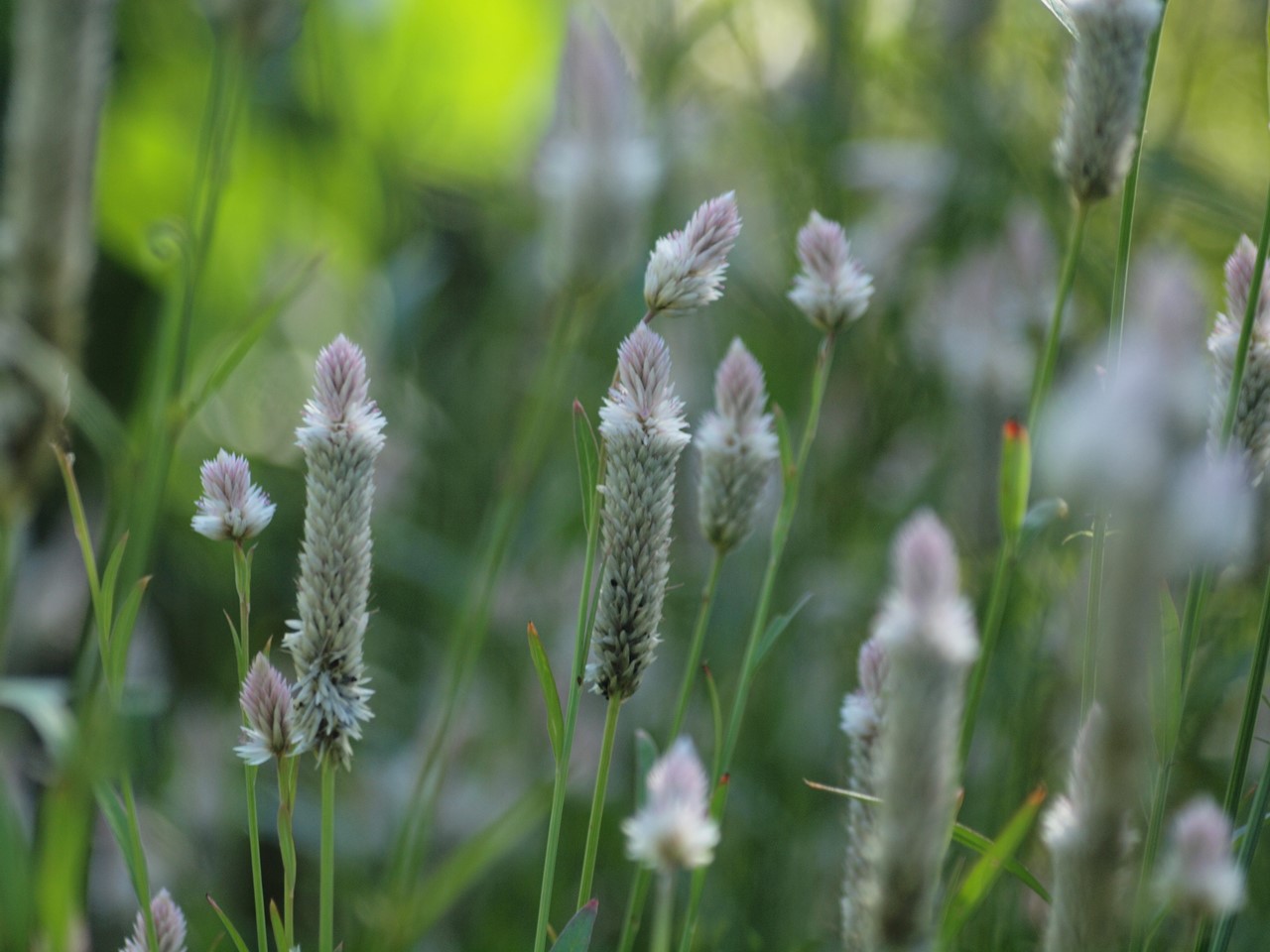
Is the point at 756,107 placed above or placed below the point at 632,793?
above

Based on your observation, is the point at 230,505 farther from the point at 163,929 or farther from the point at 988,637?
the point at 988,637

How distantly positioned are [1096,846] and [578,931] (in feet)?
0.62

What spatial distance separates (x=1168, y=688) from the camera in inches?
18.6

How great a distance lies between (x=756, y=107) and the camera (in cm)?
144

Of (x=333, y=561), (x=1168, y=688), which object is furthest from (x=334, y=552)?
(x=1168, y=688)

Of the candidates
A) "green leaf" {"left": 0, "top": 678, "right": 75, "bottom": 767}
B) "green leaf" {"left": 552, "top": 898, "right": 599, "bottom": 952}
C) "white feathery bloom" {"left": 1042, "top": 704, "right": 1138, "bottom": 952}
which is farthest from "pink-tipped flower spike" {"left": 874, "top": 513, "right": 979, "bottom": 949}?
"green leaf" {"left": 0, "top": 678, "right": 75, "bottom": 767}

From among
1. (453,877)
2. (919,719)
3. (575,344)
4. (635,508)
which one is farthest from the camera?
(575,344)

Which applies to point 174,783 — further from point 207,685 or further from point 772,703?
point 772,703

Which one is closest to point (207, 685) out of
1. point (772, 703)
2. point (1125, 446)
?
point (772, 703)

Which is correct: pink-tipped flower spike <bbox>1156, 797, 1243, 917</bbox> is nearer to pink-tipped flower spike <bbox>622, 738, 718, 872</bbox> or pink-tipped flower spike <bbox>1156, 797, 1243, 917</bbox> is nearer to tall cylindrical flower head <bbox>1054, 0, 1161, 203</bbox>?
pink-tipped flower spike <bbox>622, 738, 718, 872</bbox>

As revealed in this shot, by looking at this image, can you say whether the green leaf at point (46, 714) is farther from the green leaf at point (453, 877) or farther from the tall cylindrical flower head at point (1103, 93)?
the tall cylindrical flower head at point (1103, 93)

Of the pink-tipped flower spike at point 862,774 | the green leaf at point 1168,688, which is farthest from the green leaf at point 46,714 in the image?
the green leaf at point 1168,688

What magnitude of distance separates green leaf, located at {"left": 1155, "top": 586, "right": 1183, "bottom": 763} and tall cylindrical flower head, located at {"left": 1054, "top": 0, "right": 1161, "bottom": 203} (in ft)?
0.53

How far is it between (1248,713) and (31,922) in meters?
0.47
